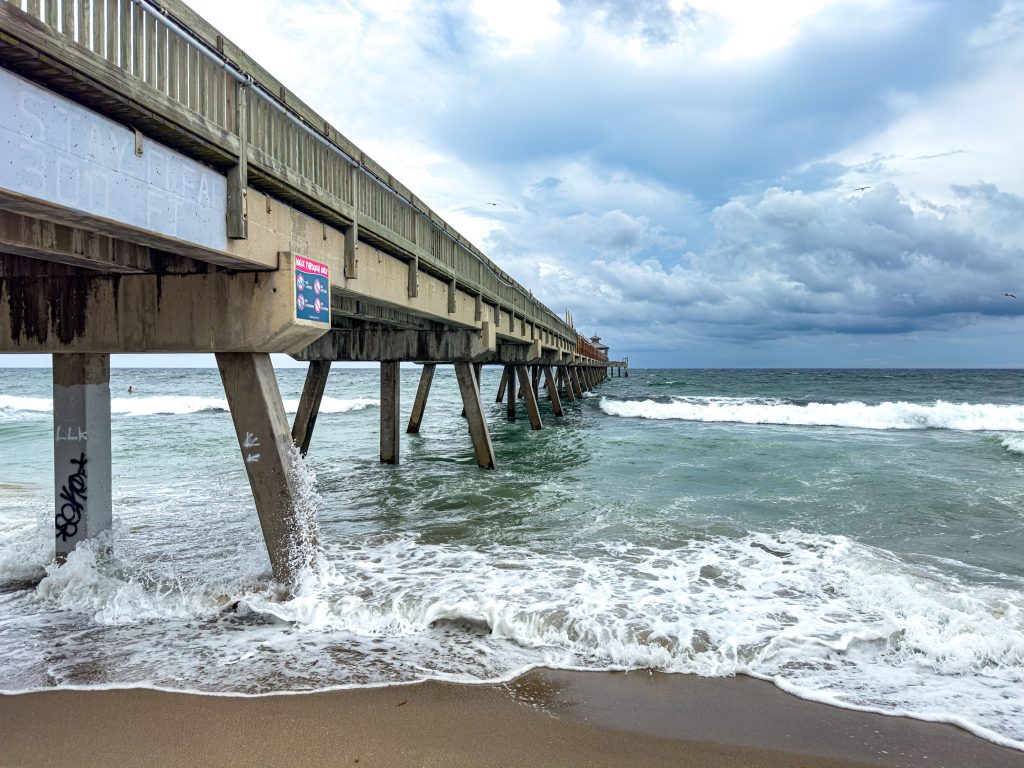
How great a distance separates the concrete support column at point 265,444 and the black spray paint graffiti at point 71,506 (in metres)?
2.37

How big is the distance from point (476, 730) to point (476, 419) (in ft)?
38.7

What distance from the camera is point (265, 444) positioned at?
235 inches

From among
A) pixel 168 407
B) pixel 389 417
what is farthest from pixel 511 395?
pixel 168 407

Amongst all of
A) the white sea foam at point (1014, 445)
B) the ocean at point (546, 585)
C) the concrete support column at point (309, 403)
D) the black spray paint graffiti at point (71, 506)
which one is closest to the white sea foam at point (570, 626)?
the ocean at point (546, 585)

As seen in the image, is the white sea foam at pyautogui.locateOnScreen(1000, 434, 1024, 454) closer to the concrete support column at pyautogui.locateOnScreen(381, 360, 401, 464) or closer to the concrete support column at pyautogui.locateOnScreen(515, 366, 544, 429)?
the concrete support column at pyautogui.locateOnScreen(515, 366, 544, 429)

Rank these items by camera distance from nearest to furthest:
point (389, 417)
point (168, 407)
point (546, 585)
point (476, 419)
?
point (546, 585) → point (476, 419) → point (389, 417) → point (168, 407)

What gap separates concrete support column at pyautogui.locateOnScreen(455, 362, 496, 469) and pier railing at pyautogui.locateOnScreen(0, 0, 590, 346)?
755 cm

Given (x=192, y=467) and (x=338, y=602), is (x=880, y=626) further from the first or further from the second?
Result: (x=192, y=467)

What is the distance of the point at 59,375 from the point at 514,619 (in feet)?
18.9

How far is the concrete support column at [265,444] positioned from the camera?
5949 mm

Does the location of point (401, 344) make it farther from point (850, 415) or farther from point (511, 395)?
point (850, 415)

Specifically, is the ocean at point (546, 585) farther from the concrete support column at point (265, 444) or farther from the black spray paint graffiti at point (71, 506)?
the concrete support column at point (265, 444)

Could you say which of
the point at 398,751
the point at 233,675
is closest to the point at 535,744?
the point at 398,751

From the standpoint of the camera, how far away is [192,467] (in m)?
16.0
